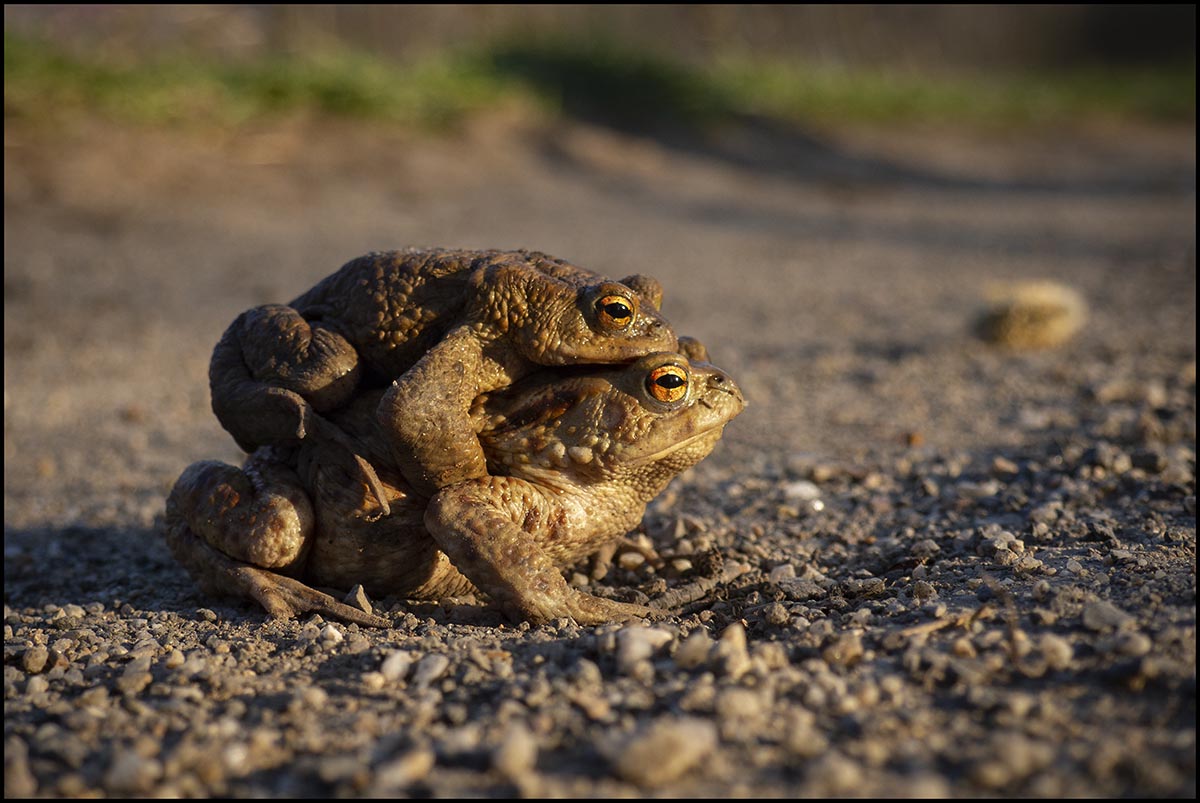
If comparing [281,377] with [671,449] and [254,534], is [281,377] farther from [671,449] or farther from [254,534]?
[671,449]

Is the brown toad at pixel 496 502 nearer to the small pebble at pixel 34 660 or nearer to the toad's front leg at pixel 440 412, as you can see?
the toad's front leg at pixel 440 412

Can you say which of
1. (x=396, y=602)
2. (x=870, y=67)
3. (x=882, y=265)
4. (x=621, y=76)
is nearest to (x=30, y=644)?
(x=396, y=602)

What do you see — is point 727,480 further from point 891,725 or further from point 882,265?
point 882,265

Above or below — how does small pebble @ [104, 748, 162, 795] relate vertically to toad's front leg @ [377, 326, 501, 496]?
below

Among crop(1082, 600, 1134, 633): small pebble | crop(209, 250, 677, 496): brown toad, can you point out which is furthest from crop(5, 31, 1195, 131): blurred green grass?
crop(1082, 600, 1134, 633): small pebble

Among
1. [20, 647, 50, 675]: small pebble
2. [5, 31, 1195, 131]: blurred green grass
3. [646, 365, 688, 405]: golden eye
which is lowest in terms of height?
[20, 647, 50, 675]: small pebble

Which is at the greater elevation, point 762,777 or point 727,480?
point 762,777

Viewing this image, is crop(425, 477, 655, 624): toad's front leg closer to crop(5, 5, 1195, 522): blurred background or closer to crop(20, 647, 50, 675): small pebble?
crop(20, 647, 50, 675): small pebble

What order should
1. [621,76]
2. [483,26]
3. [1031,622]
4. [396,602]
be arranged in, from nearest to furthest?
1. [1031,622]
2. [396,602]
3. [621,76]
4. [483,26]

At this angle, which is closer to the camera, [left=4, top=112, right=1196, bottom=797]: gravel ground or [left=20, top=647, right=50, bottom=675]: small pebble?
[left=4, top=112, right=1196, bottom=797]: gravel ground
